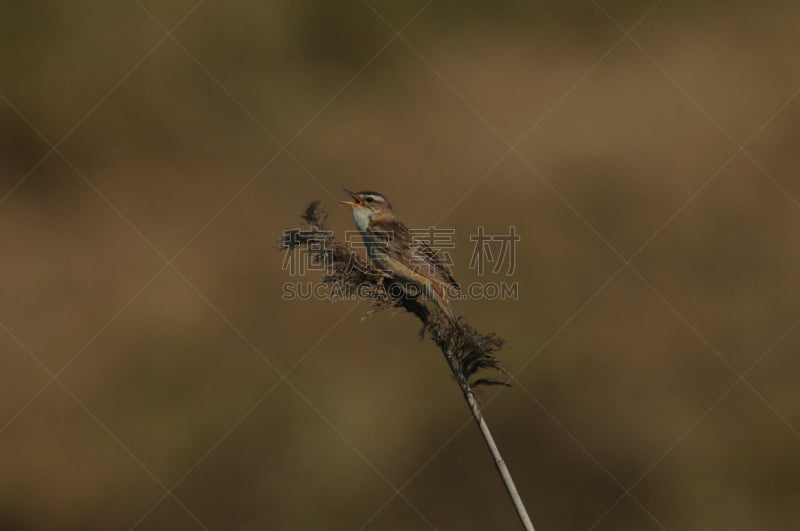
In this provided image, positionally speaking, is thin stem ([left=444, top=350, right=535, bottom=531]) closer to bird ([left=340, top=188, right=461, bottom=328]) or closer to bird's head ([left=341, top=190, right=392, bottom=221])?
bird ([left=340, top=188, right=461, bottom=328])

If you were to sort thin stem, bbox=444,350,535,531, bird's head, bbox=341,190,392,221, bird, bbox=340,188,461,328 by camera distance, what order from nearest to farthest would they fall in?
thin stem, bbox=444,350,535,531, bird, bbox=340,188,461,328, bird's head, bbox=341,190,392,221

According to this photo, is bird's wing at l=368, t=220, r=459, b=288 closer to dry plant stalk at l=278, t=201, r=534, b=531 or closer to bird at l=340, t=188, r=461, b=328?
bird at l=340, t=188, r=461, b=328

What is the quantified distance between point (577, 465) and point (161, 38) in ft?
30.8

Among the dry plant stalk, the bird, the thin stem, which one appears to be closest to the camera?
the thin stem

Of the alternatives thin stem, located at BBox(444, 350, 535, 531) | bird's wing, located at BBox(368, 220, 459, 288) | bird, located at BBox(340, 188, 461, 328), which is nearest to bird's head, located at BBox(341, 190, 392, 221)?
bird, located at BBox(340, 188, 461, 328)

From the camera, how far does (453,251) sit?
10734mm

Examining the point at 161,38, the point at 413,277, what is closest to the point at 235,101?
the point at 161,38

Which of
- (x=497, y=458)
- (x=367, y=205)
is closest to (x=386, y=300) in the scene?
(x=497, y=458)

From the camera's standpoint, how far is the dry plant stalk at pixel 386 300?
10.8ft

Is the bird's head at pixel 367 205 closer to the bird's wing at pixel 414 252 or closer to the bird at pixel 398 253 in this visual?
the bird at pixel 398 253

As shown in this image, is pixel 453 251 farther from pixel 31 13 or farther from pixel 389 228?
pixel 31 13

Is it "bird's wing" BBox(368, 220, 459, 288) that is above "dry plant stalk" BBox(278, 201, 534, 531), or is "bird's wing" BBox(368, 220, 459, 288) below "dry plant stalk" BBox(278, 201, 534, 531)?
above

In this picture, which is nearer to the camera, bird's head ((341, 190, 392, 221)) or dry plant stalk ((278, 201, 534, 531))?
dry plant stalk ((278, 201, 534, 531))

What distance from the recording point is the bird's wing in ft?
19.5
